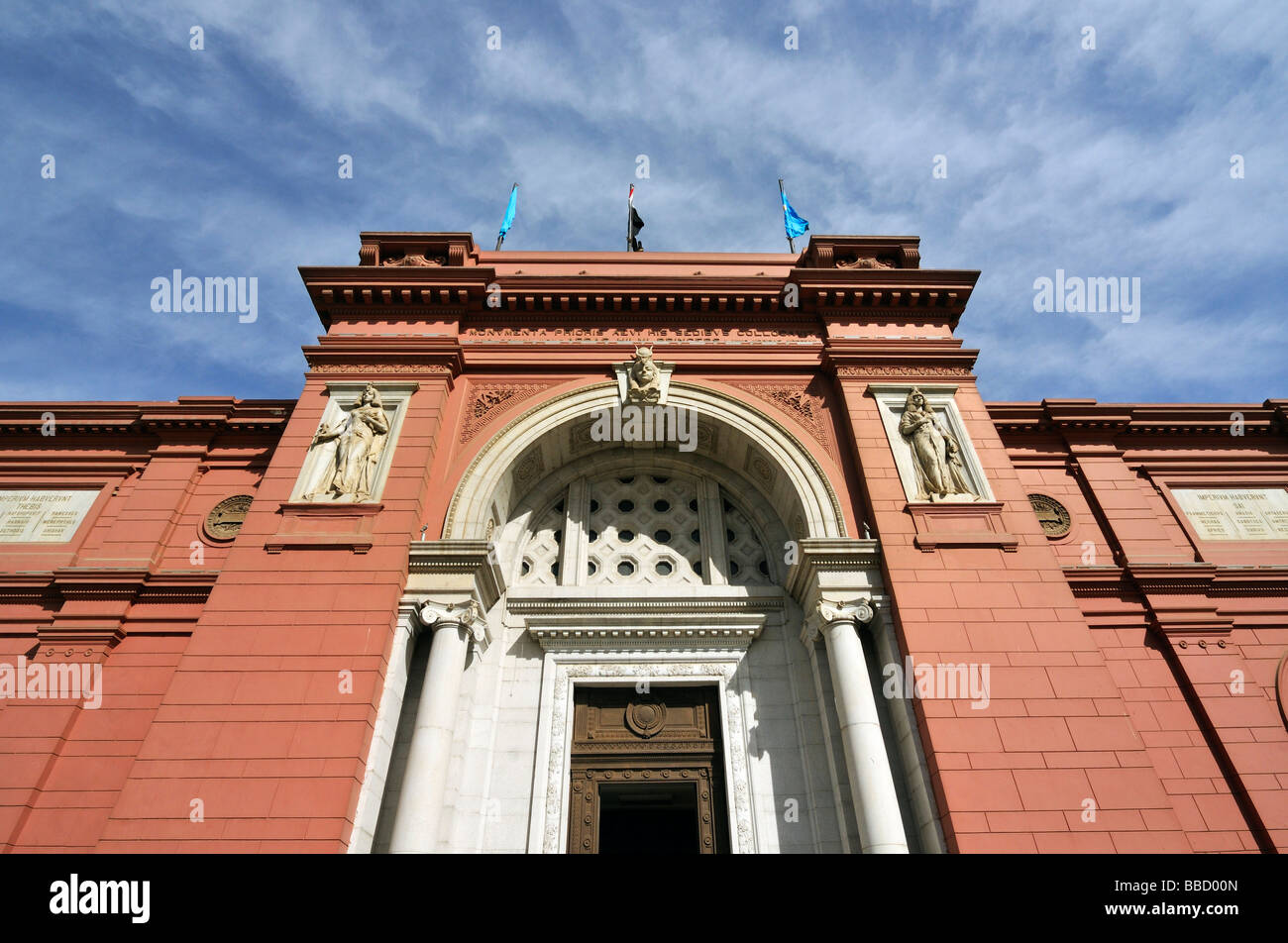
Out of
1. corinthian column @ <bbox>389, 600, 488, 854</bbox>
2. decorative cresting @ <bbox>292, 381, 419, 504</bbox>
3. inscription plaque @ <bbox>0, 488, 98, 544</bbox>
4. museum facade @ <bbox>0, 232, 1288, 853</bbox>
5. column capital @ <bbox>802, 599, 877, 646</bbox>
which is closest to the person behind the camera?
corinthian column @ <bbox>389, 600, 488, 854</bbox>

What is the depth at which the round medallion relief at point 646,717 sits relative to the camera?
9.91 m

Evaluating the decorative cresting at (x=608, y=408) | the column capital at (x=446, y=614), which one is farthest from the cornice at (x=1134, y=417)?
the column capital at (x=446, y=614)

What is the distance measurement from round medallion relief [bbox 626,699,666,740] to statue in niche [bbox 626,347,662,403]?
4682mm

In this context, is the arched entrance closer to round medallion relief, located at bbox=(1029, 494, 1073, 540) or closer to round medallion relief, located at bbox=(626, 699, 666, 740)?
round medallion relief, located at bbox=(626, 699, 666, 740)

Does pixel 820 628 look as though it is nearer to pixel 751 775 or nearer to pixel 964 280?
pixel 751 775

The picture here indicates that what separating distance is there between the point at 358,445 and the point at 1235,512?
14557mm

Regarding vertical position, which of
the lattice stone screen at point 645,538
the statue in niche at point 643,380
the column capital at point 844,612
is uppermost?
the statue in niche at point 643,380

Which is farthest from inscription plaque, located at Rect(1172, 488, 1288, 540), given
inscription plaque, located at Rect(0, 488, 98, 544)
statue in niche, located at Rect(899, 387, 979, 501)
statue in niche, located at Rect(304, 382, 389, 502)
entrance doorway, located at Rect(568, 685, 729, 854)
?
inscription plaque, located at Rect(0, 488, 98, 544)

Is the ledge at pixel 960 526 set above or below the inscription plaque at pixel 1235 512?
below

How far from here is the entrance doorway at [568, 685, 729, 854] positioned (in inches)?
361

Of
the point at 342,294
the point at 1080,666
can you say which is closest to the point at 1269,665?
the point at 1080,666
